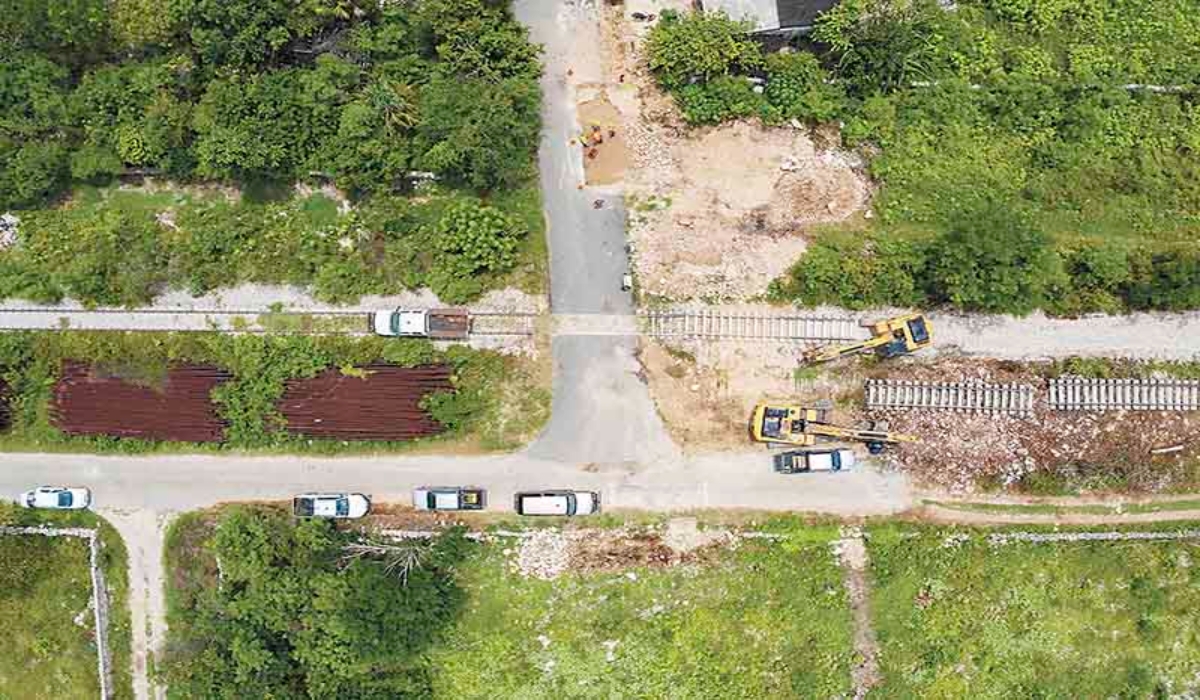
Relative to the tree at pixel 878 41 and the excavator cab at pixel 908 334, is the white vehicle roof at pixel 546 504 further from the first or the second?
the tree at pixel 878 41

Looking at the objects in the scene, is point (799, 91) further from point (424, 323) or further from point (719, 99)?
point (424, 323)

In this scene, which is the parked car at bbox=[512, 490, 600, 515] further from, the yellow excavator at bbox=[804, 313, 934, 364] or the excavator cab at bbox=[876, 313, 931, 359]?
the excavator cab at bbox=[876, 313, 931, 359]

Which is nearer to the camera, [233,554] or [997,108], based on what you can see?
[233,554]

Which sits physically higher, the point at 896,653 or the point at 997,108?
the point at 997,108

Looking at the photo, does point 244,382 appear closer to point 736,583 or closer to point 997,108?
point 736,583

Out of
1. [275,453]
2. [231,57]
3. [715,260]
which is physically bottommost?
[275,453]

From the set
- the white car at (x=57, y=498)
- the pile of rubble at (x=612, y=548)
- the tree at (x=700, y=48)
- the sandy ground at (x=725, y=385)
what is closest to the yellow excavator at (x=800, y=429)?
the sandy ground at (x=725, y=385)

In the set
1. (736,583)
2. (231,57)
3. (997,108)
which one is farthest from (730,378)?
(231,57)
